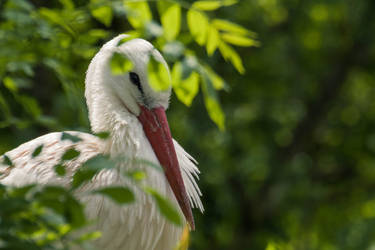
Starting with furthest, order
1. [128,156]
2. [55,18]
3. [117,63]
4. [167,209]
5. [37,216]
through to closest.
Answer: [128,156]
[55,18]
[117,63]
[37,216]
[167,209]

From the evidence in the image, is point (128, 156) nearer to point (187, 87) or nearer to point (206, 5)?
point (187, 87)

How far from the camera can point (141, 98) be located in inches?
114

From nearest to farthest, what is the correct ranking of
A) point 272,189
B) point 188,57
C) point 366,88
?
point 188,57
point 272,189
point 366,88

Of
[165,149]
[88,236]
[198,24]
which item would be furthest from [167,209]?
[165,149]

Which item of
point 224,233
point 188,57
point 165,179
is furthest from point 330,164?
point 188,57

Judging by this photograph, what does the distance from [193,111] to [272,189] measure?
157 cm

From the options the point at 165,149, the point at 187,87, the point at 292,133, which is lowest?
the point at 292,133

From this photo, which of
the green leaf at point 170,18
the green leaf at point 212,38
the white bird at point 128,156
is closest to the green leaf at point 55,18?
the white bird at point 128,156

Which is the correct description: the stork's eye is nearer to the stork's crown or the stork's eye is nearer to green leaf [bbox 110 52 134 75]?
the stork's crown

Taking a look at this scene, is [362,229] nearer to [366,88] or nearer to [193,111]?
[193,111]

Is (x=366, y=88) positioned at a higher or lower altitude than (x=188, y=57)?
lower

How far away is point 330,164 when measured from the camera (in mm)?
8891

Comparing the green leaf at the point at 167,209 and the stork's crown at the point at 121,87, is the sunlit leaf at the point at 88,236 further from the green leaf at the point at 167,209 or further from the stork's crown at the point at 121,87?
the stork's crown at the point at 121,87

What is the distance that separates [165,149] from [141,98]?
0.25 meters
